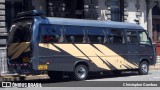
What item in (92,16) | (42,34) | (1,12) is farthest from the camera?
(92,16)

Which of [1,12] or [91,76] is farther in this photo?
[1,12]

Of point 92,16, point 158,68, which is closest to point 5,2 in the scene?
point 92,16

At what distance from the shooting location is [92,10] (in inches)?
1316

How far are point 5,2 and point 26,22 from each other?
Answer: 369 inches

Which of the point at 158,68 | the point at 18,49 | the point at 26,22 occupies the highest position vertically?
the point at 26,22

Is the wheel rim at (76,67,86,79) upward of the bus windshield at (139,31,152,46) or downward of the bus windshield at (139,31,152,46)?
downward

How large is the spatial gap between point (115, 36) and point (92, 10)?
10.4 metres

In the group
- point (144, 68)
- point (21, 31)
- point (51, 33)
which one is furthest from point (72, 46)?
point (144, 68)

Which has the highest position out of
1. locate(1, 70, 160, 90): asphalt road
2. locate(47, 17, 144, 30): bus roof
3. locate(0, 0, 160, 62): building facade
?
locate(0, 0, 160, 62): building facade

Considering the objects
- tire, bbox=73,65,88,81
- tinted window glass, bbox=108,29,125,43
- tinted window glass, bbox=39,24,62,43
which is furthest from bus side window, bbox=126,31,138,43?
tinted window glass, bbox=39,24,62,43

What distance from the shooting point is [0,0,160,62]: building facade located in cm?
2906

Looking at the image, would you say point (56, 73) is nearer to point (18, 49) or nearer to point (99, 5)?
point (18, 49)

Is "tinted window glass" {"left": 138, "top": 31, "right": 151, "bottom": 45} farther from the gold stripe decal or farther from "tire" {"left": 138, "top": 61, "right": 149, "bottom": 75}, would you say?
the gold stripe decal

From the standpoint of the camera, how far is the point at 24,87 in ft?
59.9
